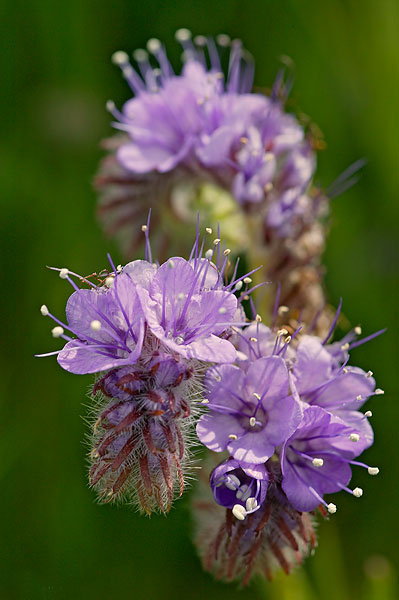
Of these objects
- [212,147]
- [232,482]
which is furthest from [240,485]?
[212,147]

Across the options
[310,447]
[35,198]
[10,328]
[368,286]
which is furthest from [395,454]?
[35,198]

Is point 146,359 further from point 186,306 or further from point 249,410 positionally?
point 249,410

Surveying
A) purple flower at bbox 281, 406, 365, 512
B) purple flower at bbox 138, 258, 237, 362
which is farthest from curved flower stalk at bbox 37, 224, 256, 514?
purple flower at bbox 281, 406, 365, 512

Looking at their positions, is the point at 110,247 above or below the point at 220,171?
below

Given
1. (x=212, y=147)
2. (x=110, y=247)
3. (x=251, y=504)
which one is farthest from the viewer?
(x=110, y=247)

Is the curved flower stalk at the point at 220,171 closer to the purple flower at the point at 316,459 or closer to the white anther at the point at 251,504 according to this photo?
the purple flower at the point at 316,459

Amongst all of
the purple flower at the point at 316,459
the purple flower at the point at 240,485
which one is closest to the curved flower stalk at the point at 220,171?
the purple flower at the point at 316,459

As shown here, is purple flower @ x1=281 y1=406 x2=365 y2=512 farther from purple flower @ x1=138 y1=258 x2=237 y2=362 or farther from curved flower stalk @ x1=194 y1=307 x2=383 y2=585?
purple flower @ x1=138 y1=258 x2=237 y2=362
